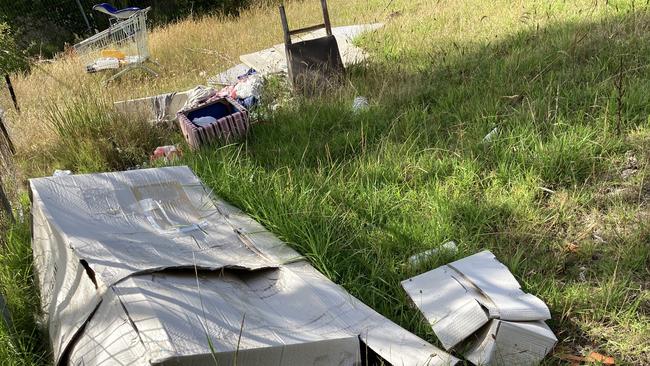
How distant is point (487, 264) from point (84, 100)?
3889 millimetres

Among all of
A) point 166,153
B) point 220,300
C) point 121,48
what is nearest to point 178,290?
point 220,300

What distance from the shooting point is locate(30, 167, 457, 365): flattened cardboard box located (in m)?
1.79

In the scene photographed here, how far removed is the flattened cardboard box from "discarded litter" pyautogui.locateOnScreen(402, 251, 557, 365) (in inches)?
7.7

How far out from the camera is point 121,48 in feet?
27.5

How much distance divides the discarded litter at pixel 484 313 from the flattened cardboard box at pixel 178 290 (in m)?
0.20

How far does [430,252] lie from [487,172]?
89cm

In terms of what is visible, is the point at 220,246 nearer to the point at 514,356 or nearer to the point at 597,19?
the point at 514,356

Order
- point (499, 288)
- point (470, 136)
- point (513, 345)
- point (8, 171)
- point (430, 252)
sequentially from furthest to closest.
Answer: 1. point (8, 171)
2. point (470, 136)
3. point (430, 252)
4. point (499, 288)
5. point (513, 345)

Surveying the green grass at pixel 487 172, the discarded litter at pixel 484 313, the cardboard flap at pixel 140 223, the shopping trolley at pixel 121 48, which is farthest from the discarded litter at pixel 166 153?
the shopping trolley at pixel 121 48

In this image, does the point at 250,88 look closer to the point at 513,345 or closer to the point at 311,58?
the point at 311,58

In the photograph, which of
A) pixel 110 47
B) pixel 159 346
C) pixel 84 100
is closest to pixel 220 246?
pixel 159 346

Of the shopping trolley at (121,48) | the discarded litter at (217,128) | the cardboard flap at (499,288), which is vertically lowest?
the cardboard flap at (499,288)

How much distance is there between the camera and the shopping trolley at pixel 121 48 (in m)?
7.91

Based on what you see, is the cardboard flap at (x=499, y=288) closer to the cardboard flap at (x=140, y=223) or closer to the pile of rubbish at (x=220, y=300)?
Result: the pile of rubbish at (x=220, y=300)
